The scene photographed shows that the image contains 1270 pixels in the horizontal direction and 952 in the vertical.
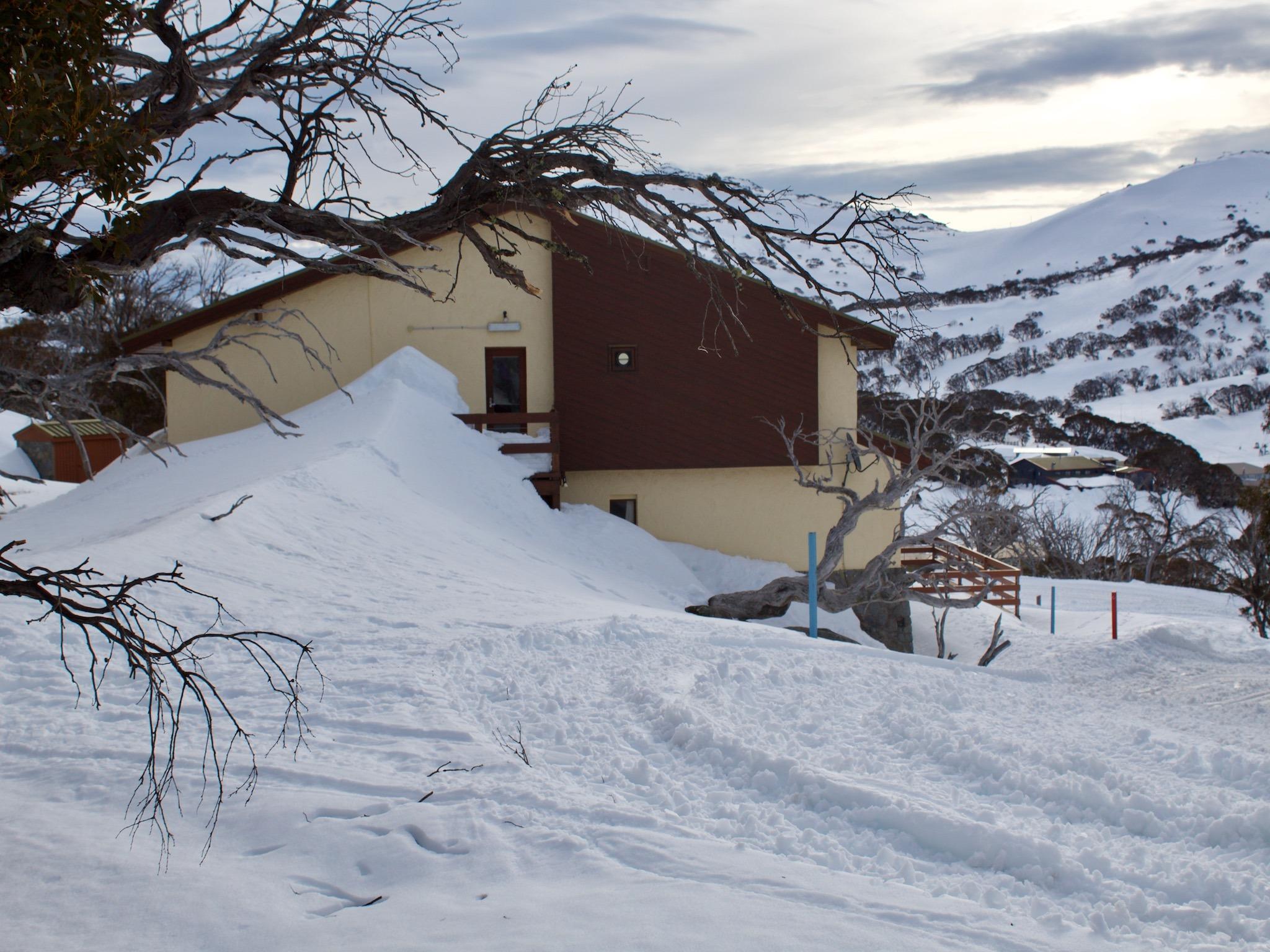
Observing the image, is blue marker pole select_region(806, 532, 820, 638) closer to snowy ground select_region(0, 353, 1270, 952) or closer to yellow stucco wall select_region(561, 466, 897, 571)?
snowy ground select_region(0, 353, 1270, 952)

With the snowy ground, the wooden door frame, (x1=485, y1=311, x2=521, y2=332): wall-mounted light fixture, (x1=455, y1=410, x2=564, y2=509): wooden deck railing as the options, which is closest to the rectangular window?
(x1=455, y1=410, x2=564, y2=509): wooden deck railing

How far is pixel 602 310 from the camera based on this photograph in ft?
66.8

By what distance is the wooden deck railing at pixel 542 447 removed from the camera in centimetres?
1897

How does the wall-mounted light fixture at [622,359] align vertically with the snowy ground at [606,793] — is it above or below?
above

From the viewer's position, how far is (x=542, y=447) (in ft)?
62.5

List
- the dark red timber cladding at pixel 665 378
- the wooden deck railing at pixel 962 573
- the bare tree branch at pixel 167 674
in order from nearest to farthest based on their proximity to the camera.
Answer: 1. the bare tree branch at pixel 167 674
2. the wooden deck railing at pixel 962 573
3. the dark red timber cladding at pixel 665 378

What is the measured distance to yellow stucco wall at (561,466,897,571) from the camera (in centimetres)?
2105

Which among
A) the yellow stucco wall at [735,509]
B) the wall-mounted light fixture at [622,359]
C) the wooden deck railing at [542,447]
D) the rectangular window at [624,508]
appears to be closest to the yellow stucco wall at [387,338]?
the wall-mounted light fixture at [622,359]

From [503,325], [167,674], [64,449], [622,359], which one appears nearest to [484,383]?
[503,325]

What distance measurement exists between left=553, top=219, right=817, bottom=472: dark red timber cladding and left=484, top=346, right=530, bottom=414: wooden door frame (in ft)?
2.18

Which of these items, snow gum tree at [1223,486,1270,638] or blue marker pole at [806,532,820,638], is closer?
blue marker pole at [806,532,820,638]

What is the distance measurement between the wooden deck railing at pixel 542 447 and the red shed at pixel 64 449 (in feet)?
70.6

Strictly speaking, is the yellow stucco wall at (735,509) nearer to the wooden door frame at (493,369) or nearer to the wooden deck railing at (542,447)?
the wooden deck railing at (542,447)

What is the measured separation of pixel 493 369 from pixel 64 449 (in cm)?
2628
